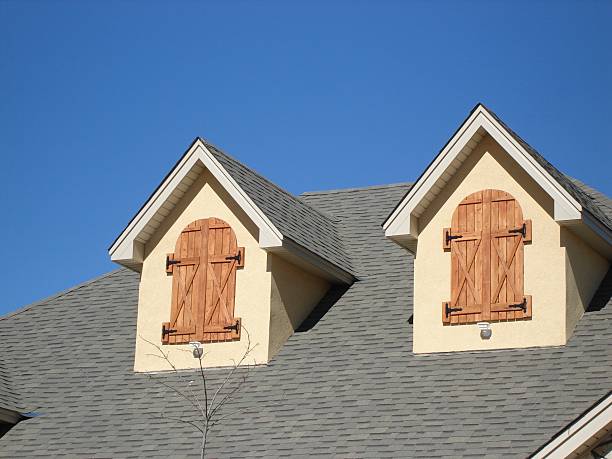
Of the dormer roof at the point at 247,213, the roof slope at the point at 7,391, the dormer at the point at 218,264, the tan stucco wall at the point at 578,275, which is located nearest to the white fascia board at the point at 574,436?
the tan stucco wall at the point at 578,275

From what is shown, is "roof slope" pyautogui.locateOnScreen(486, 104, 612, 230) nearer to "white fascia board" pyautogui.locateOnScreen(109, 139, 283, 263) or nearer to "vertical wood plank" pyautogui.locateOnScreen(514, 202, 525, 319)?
"vertical wood plank" pyautogui.locateOnScreen(514, 202, 525, 319)

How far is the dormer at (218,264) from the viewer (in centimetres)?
1903

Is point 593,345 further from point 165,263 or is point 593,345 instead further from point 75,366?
point 75,366

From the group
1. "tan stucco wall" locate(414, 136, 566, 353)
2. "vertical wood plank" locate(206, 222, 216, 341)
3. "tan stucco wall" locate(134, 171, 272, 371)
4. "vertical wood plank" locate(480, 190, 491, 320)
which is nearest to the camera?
"tan stucco wall" locate(414, 136, 566, 353)

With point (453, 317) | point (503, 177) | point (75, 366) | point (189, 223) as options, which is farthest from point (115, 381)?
point (503, 177)

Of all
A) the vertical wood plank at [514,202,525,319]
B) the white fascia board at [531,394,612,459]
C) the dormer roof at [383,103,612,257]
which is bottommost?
the white fascia board at [531,394,612,459]

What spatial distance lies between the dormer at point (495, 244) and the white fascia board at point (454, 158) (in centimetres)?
1

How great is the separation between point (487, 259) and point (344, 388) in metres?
2.65

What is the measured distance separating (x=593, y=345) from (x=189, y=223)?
6551mm

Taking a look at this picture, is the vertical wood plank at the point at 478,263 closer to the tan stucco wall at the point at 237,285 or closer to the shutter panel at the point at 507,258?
the shutter panel at the point at 507,258

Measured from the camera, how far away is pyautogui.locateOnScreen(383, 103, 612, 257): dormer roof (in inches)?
683

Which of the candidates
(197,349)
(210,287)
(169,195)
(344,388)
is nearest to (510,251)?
(344,388)

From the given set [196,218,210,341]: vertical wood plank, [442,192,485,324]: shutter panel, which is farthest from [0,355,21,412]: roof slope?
[442,192,485,324]: shutter panel

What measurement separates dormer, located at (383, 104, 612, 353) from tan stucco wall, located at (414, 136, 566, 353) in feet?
0.04
